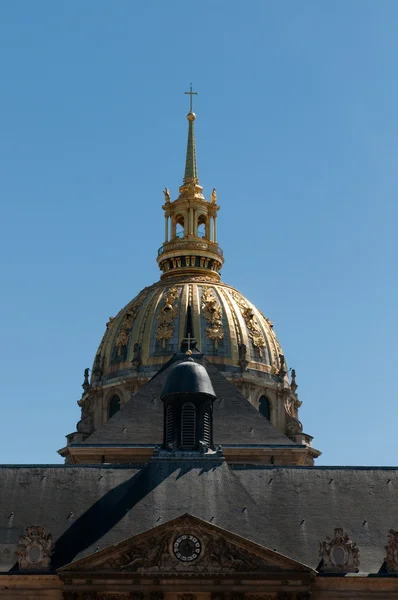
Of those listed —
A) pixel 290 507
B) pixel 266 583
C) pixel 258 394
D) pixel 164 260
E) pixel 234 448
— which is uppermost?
pixel 164 260

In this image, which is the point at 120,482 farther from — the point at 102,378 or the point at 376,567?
the point at 102,378

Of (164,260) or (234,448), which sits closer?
(234,448)

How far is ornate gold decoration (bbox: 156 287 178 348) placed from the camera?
162m

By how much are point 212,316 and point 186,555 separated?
270ft

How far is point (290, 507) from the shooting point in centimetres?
8806

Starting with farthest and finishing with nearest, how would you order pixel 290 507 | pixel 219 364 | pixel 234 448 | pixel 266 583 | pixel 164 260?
pixel 164 260, pixel 219 364, pixel 234 448, pixel 290 507, pixel 266 583

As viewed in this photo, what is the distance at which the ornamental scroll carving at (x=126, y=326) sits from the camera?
6501 inches

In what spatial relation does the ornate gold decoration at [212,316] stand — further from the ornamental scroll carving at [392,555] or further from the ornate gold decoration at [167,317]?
the ornamental scroll carving at [392,555]

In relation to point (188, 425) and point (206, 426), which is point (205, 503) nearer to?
point (188, 425)

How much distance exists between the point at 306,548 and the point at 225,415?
72.1ft

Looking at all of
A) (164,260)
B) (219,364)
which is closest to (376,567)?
(219,364)

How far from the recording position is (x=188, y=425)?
90.7 meters

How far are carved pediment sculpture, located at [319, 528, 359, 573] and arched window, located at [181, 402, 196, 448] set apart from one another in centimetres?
1082

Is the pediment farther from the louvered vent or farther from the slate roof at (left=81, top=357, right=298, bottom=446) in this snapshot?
the slate roof at (left=81, top=357, right=298, bottom=446)
